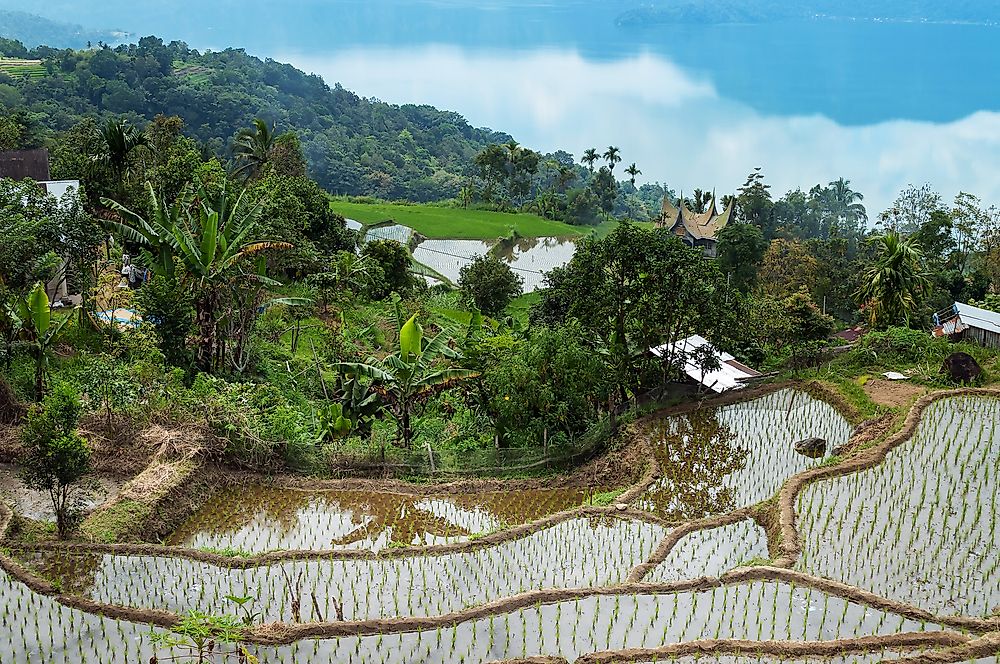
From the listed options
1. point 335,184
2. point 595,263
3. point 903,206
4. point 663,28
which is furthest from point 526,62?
point 595,263

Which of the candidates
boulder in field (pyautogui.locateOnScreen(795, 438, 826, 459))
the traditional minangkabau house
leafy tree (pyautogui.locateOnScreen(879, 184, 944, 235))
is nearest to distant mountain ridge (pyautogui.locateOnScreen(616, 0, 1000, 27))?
the traditional minangkabau house

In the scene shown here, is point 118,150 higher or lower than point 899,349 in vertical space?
higher

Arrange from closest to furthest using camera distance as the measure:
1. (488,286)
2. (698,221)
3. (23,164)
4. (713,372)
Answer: (713,372)
(23,164)
(488,286)
(698,221)

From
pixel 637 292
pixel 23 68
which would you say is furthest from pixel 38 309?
pixel 23 68

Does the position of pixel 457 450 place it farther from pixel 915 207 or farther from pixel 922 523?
pixel 915 207

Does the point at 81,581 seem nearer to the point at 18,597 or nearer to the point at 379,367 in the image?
the point at 18,597

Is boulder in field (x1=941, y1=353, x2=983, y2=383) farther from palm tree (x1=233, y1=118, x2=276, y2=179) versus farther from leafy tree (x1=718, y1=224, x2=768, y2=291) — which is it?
palm tree (x1=233, y1=118, x2=276, y2=179)

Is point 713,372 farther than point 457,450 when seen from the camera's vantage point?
Yes
